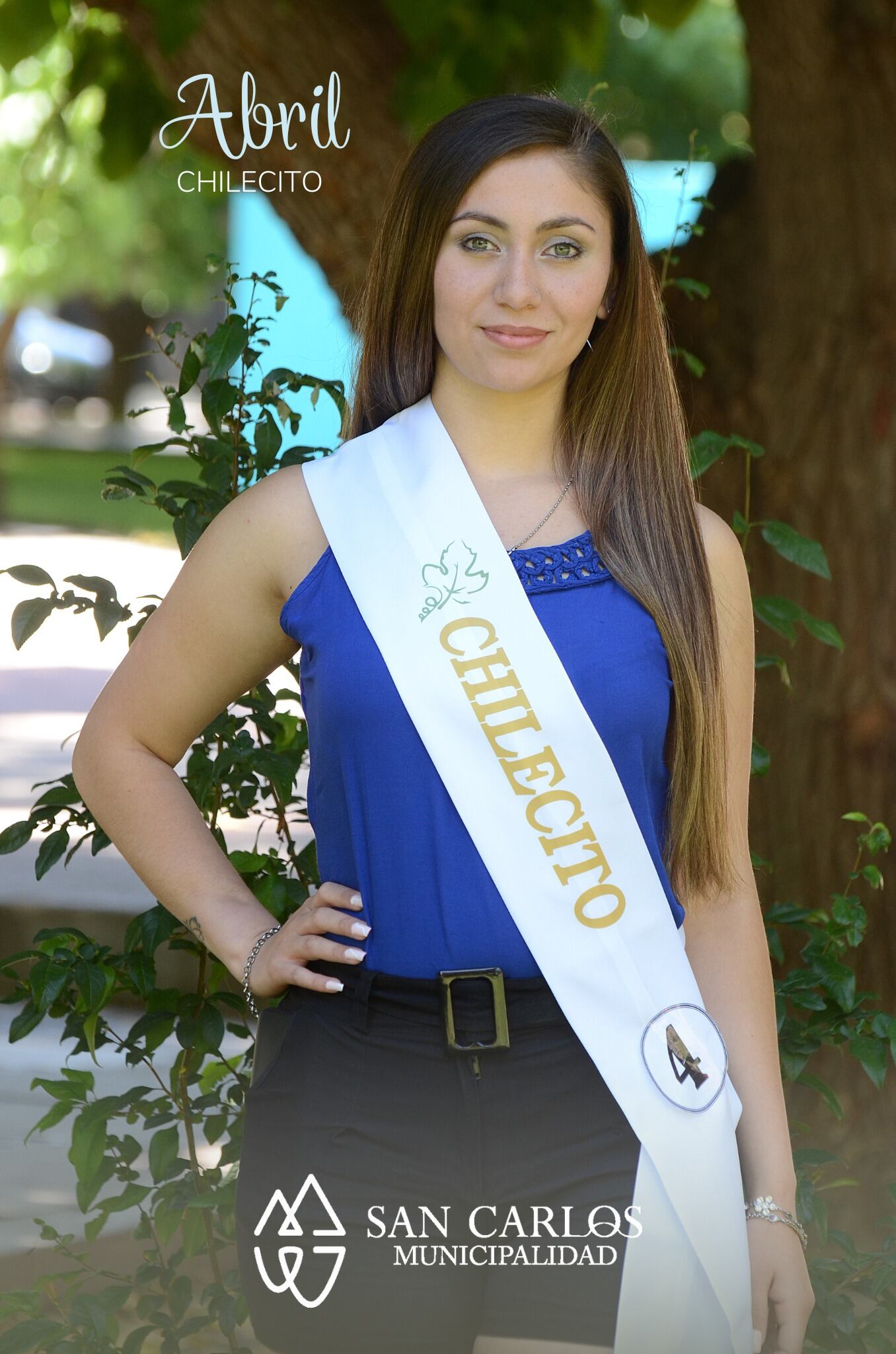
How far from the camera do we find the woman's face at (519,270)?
168 centimetres

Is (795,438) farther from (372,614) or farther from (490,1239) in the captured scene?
(490,1239)

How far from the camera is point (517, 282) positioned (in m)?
1.65

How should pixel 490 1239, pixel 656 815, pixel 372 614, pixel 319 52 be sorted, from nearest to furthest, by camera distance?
pixel 490 1239, pixel 372 614, pixel 656 815, pixel 319 52

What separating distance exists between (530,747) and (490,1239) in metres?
0.50

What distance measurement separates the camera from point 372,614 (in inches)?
65.0

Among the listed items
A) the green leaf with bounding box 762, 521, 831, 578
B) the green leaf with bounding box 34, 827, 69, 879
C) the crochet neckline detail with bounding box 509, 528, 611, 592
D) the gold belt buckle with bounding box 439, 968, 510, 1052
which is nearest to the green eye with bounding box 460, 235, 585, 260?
the crochet neckline detail with bounding box 509, 528, 611, 592

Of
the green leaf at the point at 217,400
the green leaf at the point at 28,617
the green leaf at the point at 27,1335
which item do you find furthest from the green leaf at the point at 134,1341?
the green leaf at the point at 217,400

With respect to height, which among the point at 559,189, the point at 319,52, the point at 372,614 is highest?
the point at 319,52

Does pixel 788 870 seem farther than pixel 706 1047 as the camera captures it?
Yes

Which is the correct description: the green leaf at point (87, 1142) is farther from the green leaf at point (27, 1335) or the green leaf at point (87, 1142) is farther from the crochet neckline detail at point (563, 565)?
the crochet neckline detail at point (563, 565)

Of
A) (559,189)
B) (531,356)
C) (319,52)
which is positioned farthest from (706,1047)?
(319,52)

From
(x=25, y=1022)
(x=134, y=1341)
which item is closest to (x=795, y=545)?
(x=25, y=1022)

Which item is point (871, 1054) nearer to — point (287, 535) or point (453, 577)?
point (453, 577)

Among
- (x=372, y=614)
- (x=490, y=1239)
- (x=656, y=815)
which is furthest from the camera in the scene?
(x=656, y=815)
